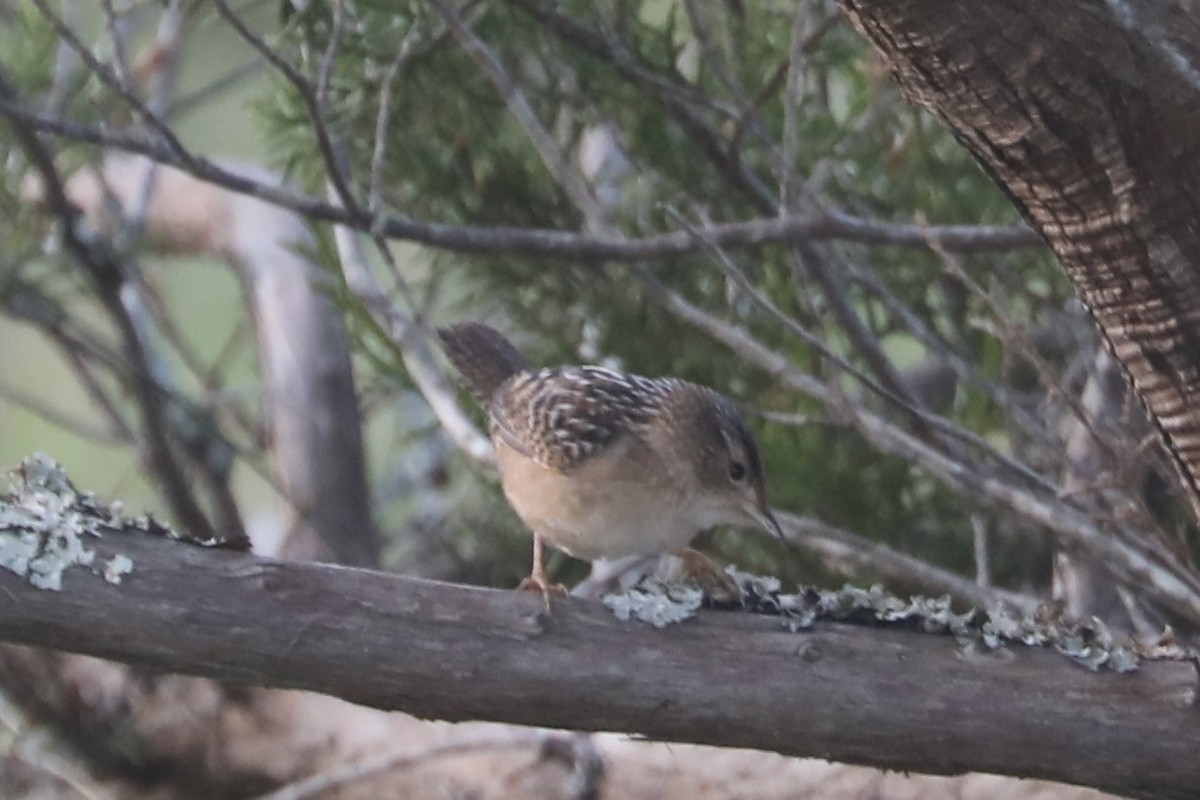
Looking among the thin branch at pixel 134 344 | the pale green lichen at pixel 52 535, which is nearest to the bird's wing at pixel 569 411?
the pale green lichen at pixel 52 535

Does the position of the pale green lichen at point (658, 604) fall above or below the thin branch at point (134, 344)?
below

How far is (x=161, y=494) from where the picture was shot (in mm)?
3068

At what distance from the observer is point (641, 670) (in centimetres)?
152

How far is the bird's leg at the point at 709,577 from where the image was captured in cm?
162

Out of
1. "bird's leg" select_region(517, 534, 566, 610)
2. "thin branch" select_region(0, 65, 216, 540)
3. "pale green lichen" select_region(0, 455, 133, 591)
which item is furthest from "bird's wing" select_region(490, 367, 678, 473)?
"thin branch" select_region(0, 65, 216, 540)

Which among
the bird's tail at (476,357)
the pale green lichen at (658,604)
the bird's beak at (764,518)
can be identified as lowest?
the pale green lichen at (658,604)

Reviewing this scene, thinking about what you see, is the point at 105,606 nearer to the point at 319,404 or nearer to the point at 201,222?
the point at 319,404

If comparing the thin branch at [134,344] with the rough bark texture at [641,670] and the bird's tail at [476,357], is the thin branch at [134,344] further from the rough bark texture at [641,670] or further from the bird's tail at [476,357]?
the rough bark texture at [641,670]

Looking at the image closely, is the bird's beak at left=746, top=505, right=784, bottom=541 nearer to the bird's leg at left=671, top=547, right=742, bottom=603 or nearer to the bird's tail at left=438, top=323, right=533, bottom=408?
the bird's leg at left=671, top=547, right=742, bottom=603

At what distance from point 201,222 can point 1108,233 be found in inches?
108

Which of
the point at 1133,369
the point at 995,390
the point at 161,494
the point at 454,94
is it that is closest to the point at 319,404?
the point at 161,494

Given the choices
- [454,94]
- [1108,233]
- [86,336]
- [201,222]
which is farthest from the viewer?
[201,222]

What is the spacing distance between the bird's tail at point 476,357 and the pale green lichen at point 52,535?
0.80 m

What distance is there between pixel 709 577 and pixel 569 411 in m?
0.28
